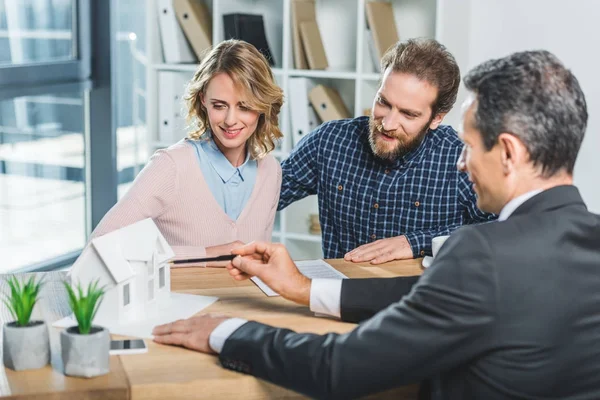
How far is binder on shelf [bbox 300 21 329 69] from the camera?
3.75 metres

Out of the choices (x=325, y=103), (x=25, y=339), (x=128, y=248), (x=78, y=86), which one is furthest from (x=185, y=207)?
(x=78, y=86)

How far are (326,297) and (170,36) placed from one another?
8.24 ft

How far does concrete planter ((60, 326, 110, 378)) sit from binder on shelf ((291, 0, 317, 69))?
2.53 meters

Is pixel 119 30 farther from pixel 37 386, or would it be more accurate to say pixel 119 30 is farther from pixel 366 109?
pixel 37 386

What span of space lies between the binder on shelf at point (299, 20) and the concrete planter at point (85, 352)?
2527 mm

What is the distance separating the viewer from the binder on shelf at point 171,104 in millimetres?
4035

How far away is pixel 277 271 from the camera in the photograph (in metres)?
1.76

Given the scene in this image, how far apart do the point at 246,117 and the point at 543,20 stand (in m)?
1.71

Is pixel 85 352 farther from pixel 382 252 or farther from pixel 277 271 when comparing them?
pixel 382 252

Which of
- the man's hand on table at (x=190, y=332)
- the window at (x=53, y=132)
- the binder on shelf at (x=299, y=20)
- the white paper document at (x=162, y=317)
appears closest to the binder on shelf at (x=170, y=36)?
the binder on shelf at (x=299, y=20)

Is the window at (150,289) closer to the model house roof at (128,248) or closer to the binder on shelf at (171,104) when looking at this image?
the model house roof at (128,248)

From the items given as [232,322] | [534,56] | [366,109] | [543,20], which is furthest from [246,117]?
[543,20]

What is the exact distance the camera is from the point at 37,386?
4.50 feet

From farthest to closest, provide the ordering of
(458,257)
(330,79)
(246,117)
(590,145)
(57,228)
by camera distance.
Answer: (57,228) → (330,79) → (590,145) → (246,117) → (458,257)
